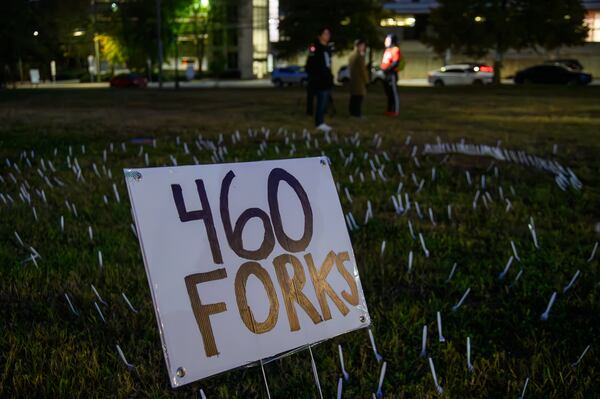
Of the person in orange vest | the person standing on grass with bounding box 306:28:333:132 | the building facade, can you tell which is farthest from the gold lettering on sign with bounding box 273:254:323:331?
the building facade

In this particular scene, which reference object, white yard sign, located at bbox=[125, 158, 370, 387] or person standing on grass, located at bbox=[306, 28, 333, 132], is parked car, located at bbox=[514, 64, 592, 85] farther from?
white yard sign, located at bbox=[125, 158, 370, 387]

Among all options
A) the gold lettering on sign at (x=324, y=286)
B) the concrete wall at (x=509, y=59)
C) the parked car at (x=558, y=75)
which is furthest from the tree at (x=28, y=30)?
the gold lettering on sign at (x=324, y=286)

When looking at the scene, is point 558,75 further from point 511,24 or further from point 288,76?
point 288,76

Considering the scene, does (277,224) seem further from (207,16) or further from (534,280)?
(207,16)

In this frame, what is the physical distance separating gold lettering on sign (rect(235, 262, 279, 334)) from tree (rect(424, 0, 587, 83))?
36.6 m

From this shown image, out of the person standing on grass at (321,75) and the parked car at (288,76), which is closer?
the person standing on grass at (321,75)

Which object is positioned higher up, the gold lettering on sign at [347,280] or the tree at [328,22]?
the tree at [328,22]

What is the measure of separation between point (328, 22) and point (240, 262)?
4372cm

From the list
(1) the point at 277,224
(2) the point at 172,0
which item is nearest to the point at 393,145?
(1) the point at 277,224

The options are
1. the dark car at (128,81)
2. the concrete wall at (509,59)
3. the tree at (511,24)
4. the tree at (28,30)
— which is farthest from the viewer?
the concrete wall at (509,59)

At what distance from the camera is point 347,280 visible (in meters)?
2.38

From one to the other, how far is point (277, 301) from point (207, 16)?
62.2 meters

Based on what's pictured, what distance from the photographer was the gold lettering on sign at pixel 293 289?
2.15m

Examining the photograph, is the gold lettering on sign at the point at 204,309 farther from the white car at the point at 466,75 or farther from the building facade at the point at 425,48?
the building facade at the point at 425,48
